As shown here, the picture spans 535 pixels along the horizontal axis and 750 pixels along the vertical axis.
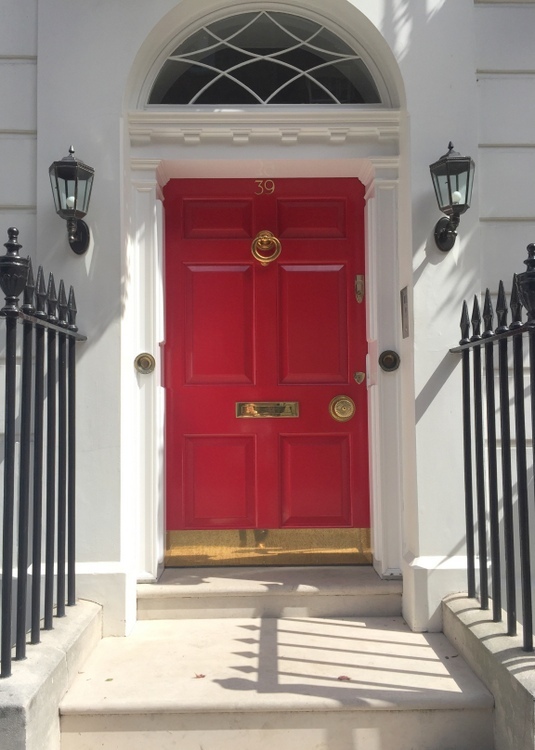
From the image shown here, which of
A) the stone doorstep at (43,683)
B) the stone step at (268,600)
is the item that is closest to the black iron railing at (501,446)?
the stone step at (268,600)

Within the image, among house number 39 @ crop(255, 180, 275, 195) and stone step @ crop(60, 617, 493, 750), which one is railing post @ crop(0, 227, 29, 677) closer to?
stone step @ crop(60, 617, 493, 750)

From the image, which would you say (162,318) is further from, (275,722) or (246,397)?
(275,722)

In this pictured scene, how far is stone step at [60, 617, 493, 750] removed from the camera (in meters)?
2.97

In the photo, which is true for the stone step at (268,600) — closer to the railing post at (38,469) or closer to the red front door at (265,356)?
the red front door at (265,356)

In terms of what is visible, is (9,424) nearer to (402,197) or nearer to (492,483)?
(492,483)

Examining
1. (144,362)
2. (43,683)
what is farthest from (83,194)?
(43,683)

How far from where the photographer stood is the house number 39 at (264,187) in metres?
4.70

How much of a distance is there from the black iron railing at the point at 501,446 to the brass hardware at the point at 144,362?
6.00ft

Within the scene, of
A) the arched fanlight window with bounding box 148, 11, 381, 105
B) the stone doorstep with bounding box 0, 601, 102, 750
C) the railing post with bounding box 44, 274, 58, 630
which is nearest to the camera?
the stone doorstep with bounding box 0, 601, 102, 750

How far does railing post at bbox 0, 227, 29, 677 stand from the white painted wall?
1.14 meters

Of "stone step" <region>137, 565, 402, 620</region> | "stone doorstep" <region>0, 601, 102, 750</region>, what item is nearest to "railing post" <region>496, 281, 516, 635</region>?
"stone step" <region>137, 565, 402, 620</region>

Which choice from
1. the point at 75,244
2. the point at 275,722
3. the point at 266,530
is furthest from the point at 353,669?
the point at 75,244

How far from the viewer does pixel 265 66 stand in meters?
4.45

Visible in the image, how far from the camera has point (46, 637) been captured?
315 cm
